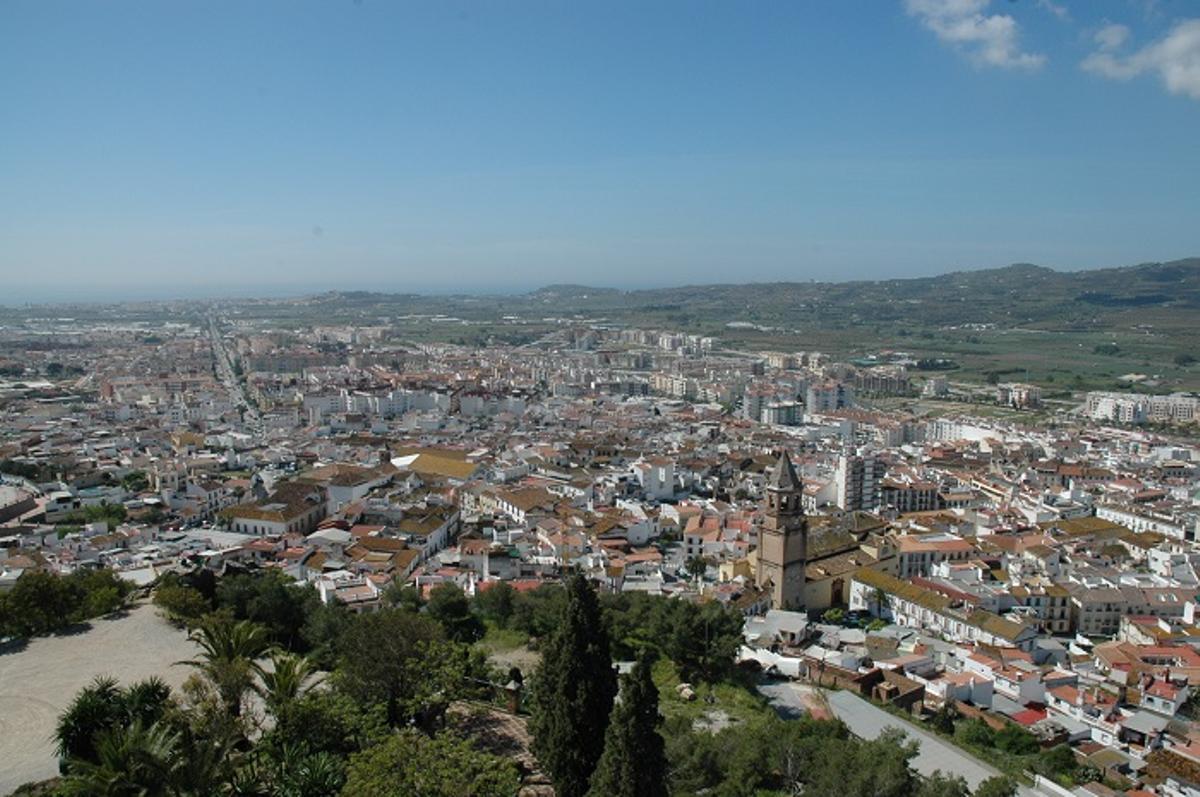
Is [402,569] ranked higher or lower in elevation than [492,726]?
lower

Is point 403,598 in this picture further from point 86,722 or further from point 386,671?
point 86,722

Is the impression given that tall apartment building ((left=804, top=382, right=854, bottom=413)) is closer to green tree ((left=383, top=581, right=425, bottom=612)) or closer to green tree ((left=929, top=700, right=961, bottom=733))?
green tree ((left=929, top=700, right=961, bottom=733))

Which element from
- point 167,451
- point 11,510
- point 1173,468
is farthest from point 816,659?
point 167,451

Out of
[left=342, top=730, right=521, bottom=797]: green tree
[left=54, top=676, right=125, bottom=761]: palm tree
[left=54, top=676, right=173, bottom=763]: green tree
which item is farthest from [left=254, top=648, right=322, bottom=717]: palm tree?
[left=342, top=730, right=521, bottom=797]: green tree

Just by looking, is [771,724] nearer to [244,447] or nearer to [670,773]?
[670,773]

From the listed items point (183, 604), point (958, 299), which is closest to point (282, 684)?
point (183, 604)

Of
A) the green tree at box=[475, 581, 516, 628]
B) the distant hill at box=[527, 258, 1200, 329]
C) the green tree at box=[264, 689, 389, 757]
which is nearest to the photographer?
the green tree at box=[264, 689, 389, 757]
